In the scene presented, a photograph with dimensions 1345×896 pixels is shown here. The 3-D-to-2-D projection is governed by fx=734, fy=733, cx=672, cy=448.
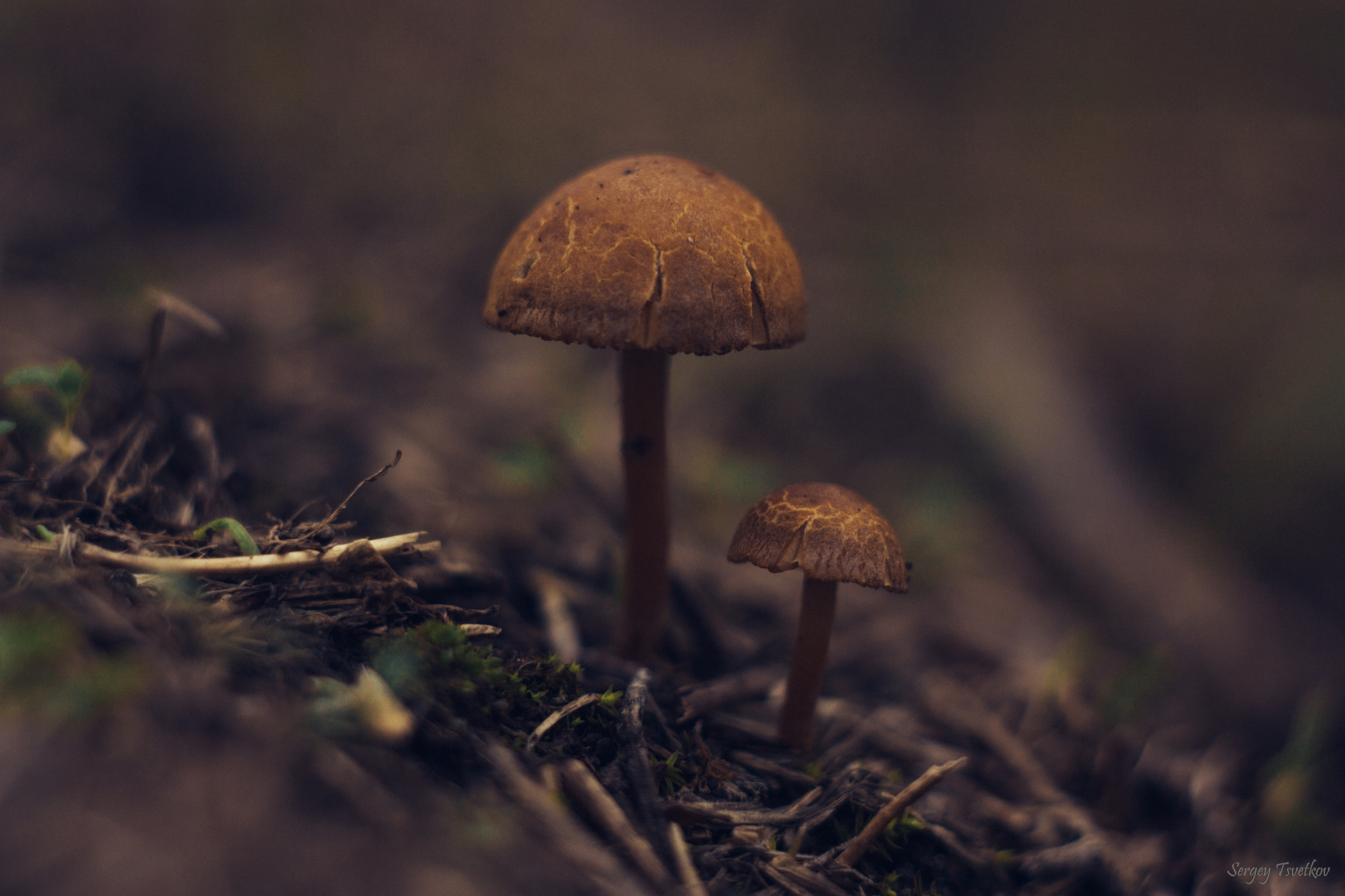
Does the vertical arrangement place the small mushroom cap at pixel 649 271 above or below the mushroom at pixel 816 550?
above

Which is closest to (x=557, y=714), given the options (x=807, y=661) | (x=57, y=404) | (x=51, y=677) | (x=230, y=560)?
(x=807, y=661)

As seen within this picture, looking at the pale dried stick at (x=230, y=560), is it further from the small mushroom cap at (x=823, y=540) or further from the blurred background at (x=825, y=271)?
the small mushroom cap at (x=823, y=540)

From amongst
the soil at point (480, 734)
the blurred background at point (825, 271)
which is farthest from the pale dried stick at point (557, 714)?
the blurred background at point (825, 271)

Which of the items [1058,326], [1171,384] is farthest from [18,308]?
[1171,384]

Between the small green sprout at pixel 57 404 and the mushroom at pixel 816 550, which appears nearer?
the mushroom at pixel 816 550

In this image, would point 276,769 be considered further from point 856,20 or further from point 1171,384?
point 856,20

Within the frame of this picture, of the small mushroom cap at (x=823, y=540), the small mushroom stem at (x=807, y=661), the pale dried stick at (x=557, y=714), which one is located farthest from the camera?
the small mushroom stem at (x=807, y=661)

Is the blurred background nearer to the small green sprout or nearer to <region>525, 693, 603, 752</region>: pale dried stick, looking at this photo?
the small green sprout
